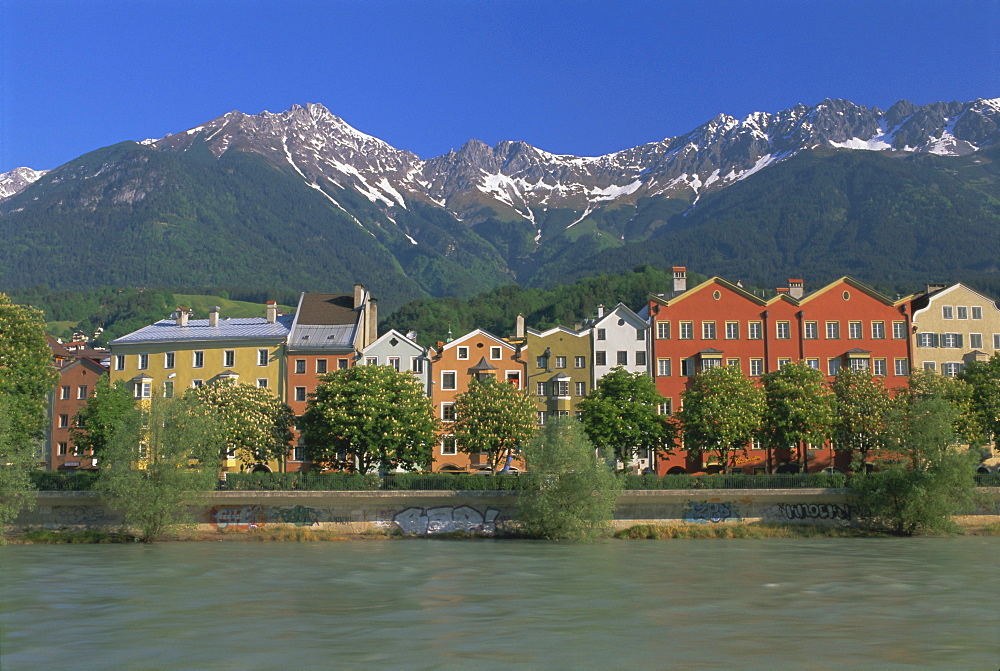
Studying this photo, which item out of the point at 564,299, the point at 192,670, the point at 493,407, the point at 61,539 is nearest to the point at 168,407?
the point at 61,539

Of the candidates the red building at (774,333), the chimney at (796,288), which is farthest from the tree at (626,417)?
the chimney at (796,288)

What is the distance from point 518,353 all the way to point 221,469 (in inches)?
1108

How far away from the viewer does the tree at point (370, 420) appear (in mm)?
76750

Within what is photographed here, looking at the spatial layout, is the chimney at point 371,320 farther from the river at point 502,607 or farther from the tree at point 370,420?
the river at point 502,607

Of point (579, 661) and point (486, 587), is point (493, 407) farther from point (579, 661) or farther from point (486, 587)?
point (579, 661)

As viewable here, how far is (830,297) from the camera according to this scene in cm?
9362

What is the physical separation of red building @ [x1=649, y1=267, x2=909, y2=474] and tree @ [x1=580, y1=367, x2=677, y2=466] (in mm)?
8767

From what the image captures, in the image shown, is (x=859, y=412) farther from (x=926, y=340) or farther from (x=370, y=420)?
(x=370, y=420)

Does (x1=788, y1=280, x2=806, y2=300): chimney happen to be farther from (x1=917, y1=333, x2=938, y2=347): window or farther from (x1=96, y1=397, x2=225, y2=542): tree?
(x1=96, y1=397, x2=225, y2=542): tree

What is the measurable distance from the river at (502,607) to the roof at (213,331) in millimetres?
35474

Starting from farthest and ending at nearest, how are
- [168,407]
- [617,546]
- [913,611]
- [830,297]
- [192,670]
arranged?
[830,297]
[168,407]
[617,546]
[913,611]
[192,670]

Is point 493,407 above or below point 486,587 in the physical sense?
above

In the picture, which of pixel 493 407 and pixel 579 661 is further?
pixel 493 407

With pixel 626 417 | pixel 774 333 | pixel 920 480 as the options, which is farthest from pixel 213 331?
pixel 920 480
